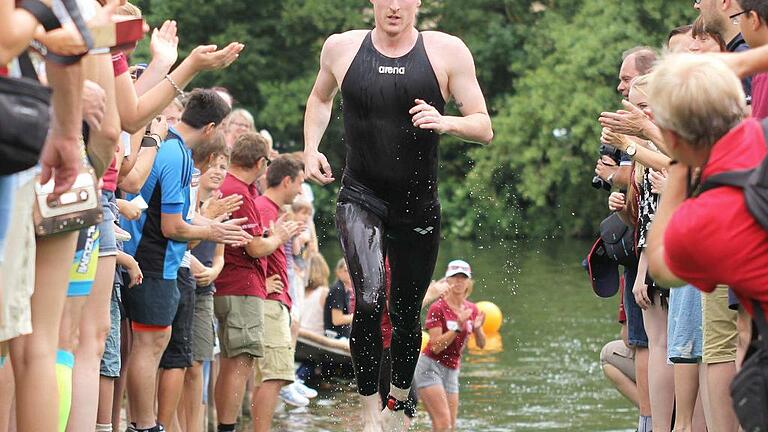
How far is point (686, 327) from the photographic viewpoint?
24.6 ft

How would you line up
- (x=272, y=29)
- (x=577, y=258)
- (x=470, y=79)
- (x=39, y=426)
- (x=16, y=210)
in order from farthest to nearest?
1. (x=272, y=29)
2. (x=577, y=258)
3. (x=470, y=79)
4. (x=39, y=426)
5. (x=16, y=210)

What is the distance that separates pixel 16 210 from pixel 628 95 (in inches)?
182

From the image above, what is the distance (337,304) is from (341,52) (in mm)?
5430

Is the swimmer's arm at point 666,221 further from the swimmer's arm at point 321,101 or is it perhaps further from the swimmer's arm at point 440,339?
the swimmer's arm at point 440,339

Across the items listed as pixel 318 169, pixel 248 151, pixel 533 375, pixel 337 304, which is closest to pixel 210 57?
pixel 318 169

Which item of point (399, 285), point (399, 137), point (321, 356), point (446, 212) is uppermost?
point (399, 137)

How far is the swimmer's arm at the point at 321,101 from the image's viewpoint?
855cm

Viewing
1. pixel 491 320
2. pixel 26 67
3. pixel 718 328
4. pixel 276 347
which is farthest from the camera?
pixel 491 320

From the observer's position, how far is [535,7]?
49.5 metres

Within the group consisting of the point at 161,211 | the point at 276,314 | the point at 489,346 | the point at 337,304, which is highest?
the point at 161,211

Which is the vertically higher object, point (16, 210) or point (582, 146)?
point (16, 210)

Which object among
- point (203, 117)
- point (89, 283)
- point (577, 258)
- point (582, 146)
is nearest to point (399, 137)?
point (203, 117)

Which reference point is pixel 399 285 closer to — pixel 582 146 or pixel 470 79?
pixel 470 79

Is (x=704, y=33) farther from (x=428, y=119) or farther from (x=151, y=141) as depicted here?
(x=151, y=141)
